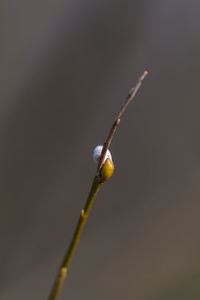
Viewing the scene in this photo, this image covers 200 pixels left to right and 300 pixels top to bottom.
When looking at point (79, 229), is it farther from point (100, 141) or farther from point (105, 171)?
point (100, 141)

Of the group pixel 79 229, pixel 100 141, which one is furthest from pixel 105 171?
pixel 100 141

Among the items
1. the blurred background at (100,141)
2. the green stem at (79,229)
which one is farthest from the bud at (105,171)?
the blurred background at (100,141)

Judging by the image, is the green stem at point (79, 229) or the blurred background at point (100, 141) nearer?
the green stem at point (79, 229)

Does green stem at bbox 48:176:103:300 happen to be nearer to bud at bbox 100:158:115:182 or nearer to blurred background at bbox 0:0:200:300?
bud at bbox 100:158:115:182

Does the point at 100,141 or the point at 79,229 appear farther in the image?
the point at 100,141

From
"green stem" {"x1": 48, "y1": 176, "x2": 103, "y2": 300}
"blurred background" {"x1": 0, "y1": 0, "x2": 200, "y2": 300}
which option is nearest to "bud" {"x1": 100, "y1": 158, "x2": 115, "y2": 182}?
"green stem" {"x1": 48, "y1": 176, "x2": 103, "y2": 300}

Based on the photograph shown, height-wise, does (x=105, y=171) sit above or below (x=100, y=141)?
below

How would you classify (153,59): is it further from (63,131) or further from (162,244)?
(162,244)

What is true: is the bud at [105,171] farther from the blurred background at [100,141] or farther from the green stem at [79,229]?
the blurred background at [100,141]

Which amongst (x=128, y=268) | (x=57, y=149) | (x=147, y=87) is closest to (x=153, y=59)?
(x=147, y=87)
